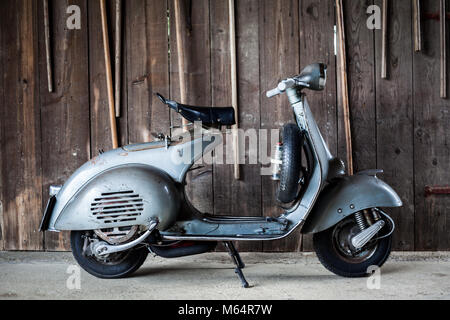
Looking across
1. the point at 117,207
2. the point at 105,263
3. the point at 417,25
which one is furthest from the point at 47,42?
the point at 417,25

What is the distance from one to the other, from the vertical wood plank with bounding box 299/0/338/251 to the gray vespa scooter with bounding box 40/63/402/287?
56 cm

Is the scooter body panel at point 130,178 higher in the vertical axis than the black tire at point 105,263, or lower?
higher

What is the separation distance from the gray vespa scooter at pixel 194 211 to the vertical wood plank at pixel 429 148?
26.9 inches

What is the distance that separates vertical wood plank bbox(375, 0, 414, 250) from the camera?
270 centimetres

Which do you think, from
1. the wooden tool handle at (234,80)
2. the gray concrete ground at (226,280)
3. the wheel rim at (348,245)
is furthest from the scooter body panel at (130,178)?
the wheel rim at (348,245)

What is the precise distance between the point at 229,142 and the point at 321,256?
98cm

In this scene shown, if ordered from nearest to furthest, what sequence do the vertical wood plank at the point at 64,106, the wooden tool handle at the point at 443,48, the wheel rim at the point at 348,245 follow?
the wheel rim at the point at 348,245
the wooden tool handle at the point at 443,48
the vertical wood plank at the point at 64,106

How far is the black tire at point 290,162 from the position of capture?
2094 mm

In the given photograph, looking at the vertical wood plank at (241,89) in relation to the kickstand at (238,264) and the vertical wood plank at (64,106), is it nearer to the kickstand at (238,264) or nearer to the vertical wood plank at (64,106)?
the kickstand at (238,264)

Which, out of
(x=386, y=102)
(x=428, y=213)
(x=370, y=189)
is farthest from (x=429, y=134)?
(x=370, y=189)

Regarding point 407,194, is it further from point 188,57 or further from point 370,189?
point 188,57

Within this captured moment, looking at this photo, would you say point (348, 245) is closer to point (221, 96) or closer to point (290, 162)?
point (290, 162)

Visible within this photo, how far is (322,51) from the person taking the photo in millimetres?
2721

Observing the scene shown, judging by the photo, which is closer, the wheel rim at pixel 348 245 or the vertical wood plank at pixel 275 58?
the wheel rim at pixel 348 245
